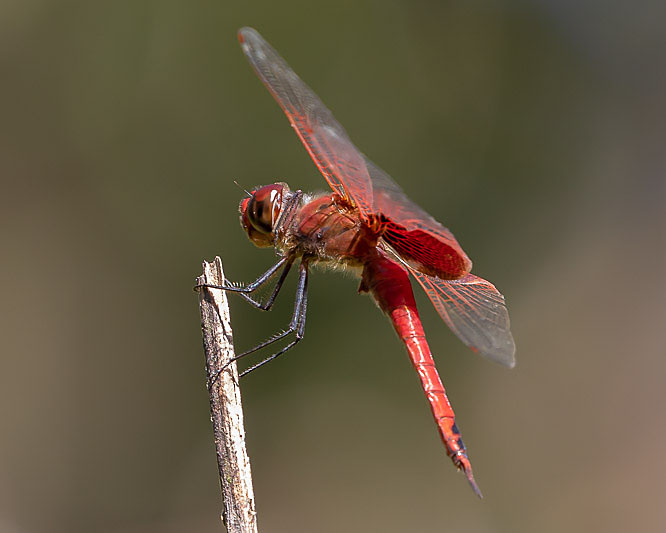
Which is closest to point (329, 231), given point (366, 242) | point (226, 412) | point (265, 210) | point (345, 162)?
point (366, 242)

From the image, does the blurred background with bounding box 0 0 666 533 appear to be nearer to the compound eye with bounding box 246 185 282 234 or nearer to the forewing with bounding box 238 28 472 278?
the compound eye with bounding box 246 185 282 234

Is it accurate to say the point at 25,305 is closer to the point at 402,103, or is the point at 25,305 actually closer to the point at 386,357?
the point at 386,357

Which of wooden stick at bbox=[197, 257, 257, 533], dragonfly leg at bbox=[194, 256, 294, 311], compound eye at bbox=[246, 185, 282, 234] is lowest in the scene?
wooden stick at bbox=[197, 257, 257, 533]

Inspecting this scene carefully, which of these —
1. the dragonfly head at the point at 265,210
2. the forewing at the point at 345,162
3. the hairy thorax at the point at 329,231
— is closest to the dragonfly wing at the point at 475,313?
the forewing at the point at 345,162

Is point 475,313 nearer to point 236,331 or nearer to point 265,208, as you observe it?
point 265,208

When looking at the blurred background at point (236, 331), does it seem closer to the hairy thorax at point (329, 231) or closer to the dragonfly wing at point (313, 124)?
the hairy thorax at point (329, 231)

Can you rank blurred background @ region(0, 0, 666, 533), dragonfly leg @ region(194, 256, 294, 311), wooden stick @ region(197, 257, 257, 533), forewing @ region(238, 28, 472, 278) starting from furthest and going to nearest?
blurred background @ region(0, 0, 666, 533) < dragonfly leg @ region(194, 256, 294, 311) < forewing @ region(238, 28, 472, 278) < wooden stick @ region(197, 257, 257, 533)

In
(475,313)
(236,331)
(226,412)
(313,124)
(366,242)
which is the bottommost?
(226,412)

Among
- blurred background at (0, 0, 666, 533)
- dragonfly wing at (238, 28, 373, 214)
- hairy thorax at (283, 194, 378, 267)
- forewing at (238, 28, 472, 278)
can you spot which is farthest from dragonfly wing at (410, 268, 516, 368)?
blurred background at (0, 0, 666, 533)
